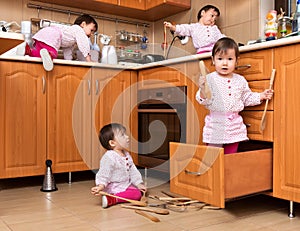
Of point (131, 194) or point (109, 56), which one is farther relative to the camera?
point (109, 56)

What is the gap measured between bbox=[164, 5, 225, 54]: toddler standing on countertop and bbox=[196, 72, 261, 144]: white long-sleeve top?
82 centimetres

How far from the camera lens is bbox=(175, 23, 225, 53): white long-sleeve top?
2629mm

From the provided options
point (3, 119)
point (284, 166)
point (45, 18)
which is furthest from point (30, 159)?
point (284, 166)

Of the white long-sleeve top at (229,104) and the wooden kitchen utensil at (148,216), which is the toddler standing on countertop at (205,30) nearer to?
the white long-sleeve top at (229,104)

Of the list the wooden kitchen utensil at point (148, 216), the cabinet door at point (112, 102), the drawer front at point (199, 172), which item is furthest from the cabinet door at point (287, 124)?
the cabinet door at point (112, 102)

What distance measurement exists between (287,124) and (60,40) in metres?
1.66

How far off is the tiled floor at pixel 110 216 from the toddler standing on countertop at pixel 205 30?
1.17 metres

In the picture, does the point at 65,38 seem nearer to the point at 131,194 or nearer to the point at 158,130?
the point at 158,130

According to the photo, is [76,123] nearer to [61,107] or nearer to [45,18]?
[61,107]

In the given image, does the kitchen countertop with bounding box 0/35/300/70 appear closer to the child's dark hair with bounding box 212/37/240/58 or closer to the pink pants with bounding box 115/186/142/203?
the child's dark hair with bounding box 212/37/240/58

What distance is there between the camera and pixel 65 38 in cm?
259

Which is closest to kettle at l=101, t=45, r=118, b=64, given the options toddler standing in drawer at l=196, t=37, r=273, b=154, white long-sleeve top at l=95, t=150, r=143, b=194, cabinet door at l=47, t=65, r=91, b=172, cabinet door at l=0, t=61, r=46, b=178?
cabinet door at l=47, t=65, r=91, b=172

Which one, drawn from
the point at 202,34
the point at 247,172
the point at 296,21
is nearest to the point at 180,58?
the point at 202,34

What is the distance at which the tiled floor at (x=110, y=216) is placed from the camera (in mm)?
1512
